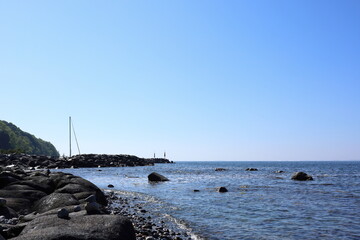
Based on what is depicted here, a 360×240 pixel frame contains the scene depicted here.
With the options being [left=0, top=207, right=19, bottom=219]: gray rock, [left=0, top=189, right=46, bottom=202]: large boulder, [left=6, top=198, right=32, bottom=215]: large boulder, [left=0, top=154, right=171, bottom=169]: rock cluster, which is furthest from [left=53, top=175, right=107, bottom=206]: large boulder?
[left=0, top=154, right=171, bottom=169]: rock cluster

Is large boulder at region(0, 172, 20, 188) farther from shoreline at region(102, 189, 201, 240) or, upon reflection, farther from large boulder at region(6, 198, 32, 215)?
shoreline at region(102, 189, 201, 240)

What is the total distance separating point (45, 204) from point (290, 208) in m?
13.6

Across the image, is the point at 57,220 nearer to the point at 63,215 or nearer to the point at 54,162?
the point at 63,215

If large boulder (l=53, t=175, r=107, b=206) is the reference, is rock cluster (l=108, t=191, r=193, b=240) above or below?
below

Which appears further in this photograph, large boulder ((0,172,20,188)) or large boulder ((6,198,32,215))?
large boulder ((0,172,20,188))

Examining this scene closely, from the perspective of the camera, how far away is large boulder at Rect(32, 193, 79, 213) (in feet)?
41.2

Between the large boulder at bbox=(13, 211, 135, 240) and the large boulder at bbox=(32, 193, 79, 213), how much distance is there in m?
3.99

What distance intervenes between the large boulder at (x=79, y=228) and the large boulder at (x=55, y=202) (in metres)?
3.99

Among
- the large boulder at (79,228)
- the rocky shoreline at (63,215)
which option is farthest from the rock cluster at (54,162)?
the large boulder at (79,228)

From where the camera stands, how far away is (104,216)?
333 inches

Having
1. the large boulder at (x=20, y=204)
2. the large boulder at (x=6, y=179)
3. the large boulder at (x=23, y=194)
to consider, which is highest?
the large boulder at (x=6, y=179)

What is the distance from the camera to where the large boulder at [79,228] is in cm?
684

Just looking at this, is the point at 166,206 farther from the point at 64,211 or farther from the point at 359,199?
the point at 359,199

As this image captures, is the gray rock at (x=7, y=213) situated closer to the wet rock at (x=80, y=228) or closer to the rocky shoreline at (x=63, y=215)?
the rocky shoreline at (x=63, y=215)
